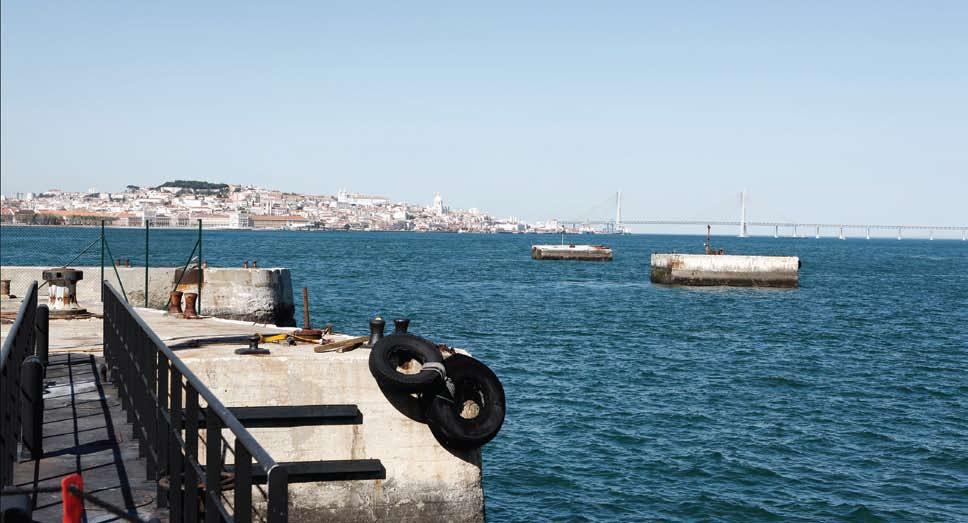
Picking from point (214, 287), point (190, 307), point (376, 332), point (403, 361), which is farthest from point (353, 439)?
point (214, 287)

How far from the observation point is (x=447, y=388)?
12539mm

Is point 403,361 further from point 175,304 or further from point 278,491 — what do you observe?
point 175,304

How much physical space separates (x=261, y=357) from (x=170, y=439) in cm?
562

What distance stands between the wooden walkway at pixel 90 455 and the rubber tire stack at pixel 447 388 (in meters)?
3.36

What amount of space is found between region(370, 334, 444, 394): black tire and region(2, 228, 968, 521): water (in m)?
4.46

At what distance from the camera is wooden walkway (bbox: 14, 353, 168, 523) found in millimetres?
→ 7036

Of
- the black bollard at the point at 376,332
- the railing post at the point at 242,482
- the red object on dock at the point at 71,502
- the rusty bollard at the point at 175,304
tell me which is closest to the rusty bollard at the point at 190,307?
the rusty bollard at the point at 175,304

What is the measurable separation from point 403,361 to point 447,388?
736 mm

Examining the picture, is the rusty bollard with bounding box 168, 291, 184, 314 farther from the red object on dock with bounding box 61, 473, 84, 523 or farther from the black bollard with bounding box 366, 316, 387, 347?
the red object on dock with bounding box 61, 473, 84, 523

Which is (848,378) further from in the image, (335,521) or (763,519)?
(335,521)

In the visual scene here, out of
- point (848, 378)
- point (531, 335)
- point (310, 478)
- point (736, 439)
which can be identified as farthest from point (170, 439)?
point (531, 335)

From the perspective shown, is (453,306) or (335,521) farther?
(453,306)

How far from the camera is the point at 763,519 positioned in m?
16.0

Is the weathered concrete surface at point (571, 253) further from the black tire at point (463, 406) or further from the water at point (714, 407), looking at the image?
the black tire at point (463, 406)
